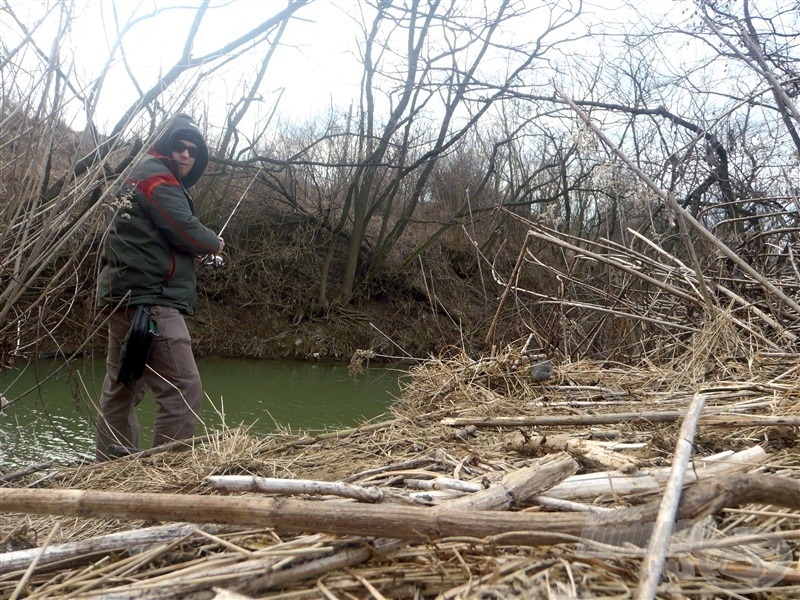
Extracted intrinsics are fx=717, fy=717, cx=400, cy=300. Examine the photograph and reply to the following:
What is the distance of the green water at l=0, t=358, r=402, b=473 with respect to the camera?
4.91 m

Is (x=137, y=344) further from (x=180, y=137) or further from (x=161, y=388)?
(x=180, y=137)

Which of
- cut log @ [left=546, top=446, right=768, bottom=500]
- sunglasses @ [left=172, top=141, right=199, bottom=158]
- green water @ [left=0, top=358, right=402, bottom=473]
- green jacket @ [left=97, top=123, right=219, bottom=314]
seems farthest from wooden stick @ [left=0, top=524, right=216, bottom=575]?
sunglasses @ [left=172, top=141, right=199, bottom=158]

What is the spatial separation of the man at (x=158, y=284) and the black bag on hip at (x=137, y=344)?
56 millimetres

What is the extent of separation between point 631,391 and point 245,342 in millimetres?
11041

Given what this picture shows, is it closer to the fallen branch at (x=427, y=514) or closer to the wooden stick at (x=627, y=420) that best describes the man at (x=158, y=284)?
the wooden stick at (x=627, y=420)

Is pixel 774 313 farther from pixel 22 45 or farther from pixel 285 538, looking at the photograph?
pixel 22 45

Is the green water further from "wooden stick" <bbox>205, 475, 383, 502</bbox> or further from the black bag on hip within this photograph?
"wooden stick" <bbox>205, 475, 383, 502</bbox>

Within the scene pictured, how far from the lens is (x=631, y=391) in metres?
3.17

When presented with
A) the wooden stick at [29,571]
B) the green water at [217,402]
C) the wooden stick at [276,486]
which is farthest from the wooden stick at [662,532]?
the green water at [217,402]

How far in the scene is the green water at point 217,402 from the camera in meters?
4.91

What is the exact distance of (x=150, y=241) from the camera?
4.02 meters

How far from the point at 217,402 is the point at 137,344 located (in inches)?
154

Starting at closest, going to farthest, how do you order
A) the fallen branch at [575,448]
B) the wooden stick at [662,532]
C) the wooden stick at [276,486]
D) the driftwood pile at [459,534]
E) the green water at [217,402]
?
the wooden stick at [662,532]
the driftwood pile at [459,534]
the wooden stick at [276,486]
the fallen branch at [575,448]
the green water at [217,402]

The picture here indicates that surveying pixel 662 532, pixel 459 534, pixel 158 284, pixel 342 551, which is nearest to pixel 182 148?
pixel 158 284
